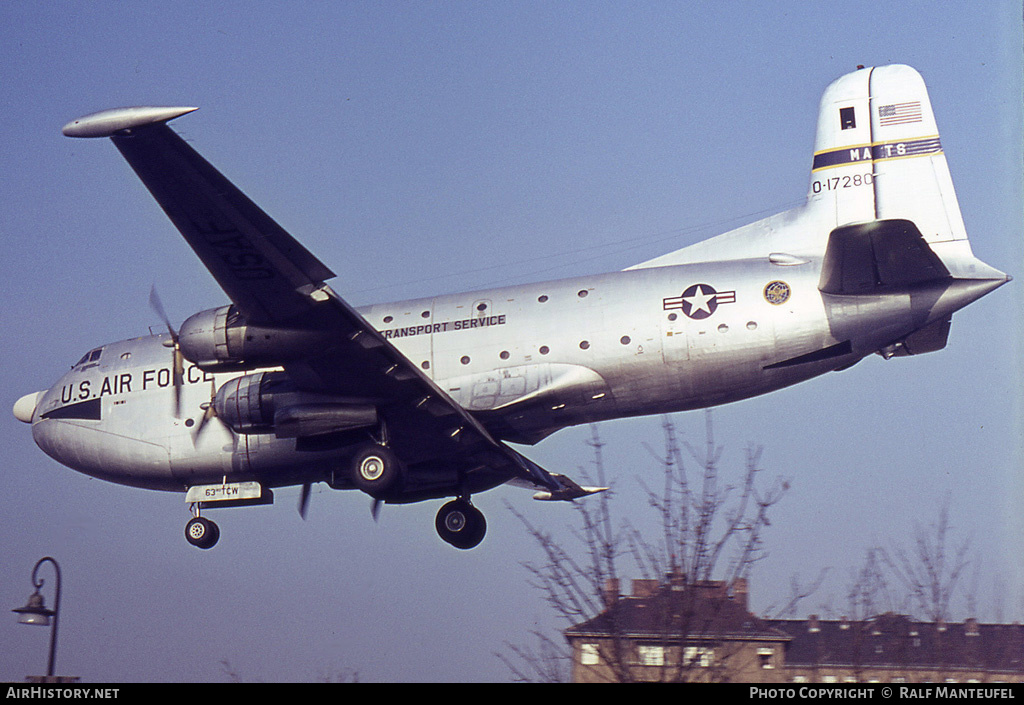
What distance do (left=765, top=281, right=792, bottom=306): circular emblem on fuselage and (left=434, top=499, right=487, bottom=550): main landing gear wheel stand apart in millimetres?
8535

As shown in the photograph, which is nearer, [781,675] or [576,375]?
[576,375]

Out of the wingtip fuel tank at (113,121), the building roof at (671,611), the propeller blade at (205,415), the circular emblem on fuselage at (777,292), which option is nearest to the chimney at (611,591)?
the building roof at (671,611)


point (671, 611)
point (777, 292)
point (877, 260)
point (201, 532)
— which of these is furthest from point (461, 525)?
point (877, 260)

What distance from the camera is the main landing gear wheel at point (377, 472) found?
2147 centimetres

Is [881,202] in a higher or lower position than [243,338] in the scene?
higher

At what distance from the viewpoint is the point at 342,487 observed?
23734 mm

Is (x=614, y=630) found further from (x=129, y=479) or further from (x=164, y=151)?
(x=129, y=479)

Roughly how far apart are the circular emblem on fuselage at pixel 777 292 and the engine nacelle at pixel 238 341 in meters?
7.80

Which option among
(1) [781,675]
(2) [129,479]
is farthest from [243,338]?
(1) [781,675]

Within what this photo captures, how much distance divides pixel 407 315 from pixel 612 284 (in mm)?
4116

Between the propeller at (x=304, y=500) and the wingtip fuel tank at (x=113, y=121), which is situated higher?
the wingtip fuel tank at (x=113, y=121)

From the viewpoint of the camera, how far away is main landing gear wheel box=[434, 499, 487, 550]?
24.9 meters

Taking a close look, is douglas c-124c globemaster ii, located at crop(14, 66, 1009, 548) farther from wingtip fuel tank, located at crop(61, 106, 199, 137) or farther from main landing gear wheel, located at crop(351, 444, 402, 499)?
wingtip fuel tank, located at crop(61, 106, 199, 137)

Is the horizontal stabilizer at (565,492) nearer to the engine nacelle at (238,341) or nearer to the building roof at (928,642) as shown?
the building roof at (928,642)
